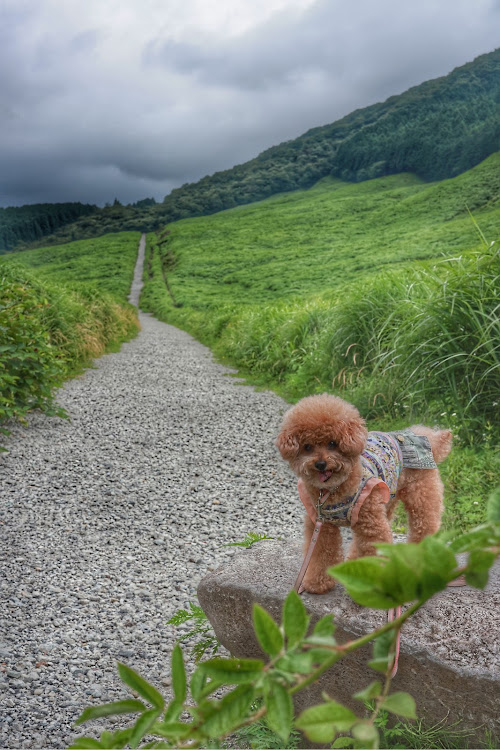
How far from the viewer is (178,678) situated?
1.16 ft

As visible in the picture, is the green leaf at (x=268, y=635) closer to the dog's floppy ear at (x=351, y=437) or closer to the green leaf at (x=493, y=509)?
the green leaf at (x=493, y=509)

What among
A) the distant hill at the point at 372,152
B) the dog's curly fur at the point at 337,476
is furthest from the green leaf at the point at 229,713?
the distant hill at the point at 372,152

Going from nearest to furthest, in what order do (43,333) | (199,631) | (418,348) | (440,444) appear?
(440,444)
(199,631)
(418,348)
(43,333)

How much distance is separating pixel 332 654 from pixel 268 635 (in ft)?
0.14

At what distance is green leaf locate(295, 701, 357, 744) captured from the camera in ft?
0.92

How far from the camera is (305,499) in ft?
6.77

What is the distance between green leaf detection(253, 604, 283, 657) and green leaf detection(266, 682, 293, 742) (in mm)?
20

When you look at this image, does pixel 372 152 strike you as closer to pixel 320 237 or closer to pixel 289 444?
pixel 320 237

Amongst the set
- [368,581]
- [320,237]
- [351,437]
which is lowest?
[351,437]

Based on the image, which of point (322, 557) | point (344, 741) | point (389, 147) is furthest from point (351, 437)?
point (389, 147)

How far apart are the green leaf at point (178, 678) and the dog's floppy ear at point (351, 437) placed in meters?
1.48

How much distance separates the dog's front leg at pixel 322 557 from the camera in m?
2.07

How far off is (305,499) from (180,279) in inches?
1379

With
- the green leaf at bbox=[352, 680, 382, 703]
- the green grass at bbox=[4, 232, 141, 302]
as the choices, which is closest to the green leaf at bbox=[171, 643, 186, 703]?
the green leaf at bbox=[352, 680, 382, 703]
